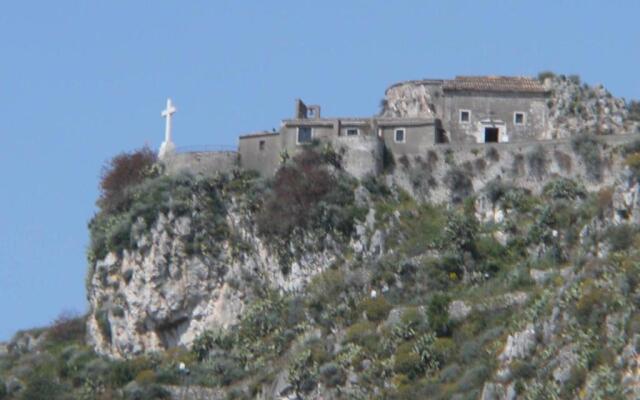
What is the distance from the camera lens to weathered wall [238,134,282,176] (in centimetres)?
10294

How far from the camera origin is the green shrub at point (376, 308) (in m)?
95.1

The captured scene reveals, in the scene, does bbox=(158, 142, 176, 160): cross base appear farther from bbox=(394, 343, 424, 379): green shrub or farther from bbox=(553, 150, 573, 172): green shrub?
bbox=(394, 343, 424, 379): green shrub

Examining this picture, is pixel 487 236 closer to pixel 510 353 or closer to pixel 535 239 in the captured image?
pixel 535 239

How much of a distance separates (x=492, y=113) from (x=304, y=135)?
641cm

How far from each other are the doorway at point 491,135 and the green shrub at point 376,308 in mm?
9478

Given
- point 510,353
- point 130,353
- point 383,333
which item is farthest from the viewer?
point 130,353

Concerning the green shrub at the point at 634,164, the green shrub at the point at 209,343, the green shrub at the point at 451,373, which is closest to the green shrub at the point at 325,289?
the green shrub at the point at 209,343

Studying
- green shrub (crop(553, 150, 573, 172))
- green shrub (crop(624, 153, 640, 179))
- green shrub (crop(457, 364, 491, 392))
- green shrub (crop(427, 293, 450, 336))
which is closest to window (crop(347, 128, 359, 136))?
green shrub (crop(553, 150, 573, 172))

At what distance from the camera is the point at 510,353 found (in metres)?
87.2

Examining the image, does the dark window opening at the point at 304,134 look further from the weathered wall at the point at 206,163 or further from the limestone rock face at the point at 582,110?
the limestone rock face at the point at 582,110

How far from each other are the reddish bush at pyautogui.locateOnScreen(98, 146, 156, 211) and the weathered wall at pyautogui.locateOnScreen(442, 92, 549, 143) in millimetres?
10484

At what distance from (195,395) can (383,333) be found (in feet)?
22.3

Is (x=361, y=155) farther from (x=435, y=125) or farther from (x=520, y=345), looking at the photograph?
(x=520, y=345)

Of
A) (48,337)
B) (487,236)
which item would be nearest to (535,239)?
(487,236)
